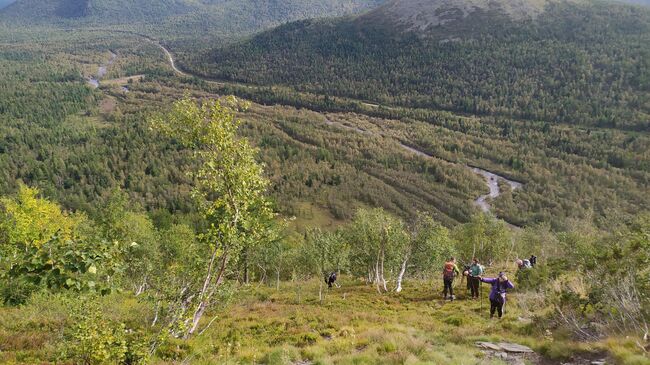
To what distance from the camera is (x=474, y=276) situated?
31.0 m

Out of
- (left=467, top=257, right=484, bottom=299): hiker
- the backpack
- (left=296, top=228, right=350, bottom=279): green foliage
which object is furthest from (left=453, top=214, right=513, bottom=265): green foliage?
the backpack

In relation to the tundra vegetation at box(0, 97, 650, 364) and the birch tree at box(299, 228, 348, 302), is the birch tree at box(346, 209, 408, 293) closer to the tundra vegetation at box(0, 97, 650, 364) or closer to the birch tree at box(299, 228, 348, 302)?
the birch tree at box(299, 228, 348, 302)

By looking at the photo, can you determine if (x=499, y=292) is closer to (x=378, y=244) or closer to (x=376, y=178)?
(x=378, y=244)

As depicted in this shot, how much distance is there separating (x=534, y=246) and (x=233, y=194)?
3364 inches

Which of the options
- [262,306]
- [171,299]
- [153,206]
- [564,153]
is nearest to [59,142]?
[153,206]

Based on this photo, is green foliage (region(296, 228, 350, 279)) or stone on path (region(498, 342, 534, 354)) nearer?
stone on path (region(498, 342, 534, 354))

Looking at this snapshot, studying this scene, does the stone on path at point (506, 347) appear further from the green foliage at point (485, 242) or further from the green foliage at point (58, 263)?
the green foliage at point (485, 242)

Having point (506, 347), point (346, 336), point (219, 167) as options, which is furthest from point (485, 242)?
point (219, 167)

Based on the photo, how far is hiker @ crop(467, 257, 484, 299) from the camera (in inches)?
1216

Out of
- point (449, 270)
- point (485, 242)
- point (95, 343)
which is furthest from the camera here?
point (485, 242)

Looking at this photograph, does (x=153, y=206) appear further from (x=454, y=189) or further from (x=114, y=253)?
(x=114, y=253)

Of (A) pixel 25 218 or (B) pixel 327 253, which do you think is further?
(A) pixel 25 218

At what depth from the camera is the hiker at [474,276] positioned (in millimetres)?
30891

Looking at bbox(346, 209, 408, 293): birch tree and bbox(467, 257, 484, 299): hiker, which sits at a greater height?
bbox(467, 257, 484, 299): hiker
